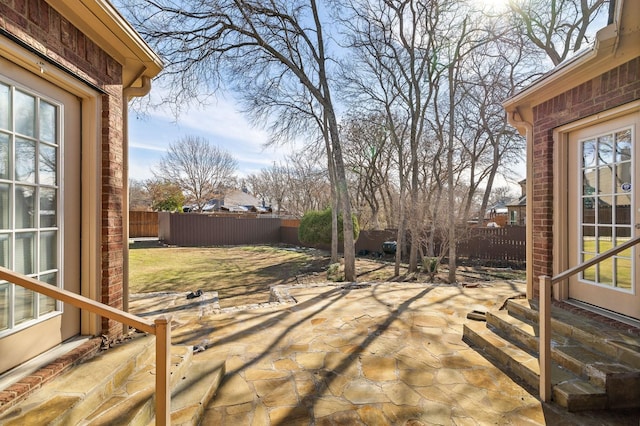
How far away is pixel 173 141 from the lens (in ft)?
91.9

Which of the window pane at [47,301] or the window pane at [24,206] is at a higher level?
the window pane at [24,206]

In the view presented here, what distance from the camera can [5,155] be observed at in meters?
2.05

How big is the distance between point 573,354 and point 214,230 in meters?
17.5

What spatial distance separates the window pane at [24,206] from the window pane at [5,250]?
0.11 metres

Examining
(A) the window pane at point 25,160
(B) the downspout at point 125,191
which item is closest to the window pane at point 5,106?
(A) the window pane at point 25,160

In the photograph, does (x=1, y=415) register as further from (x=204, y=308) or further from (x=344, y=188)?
(x=344, y=188)

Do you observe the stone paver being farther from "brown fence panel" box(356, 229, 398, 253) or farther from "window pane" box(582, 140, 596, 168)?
"brown fence panel" box(356, 229, 398, 253)

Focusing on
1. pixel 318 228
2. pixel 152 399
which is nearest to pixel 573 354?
pixel 152 399

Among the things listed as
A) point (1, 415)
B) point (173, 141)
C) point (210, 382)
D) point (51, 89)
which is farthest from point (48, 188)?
point (173, 141)

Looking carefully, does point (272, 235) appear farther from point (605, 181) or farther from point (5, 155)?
point (5, 155)

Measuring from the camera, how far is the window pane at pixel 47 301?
2312mm

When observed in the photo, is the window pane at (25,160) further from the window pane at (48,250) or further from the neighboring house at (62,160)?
the window pane at (48,250)

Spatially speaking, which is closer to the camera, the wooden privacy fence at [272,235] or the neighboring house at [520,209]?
the wooden privacy fence at [272,235]

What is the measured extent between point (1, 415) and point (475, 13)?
10873 millimetres
